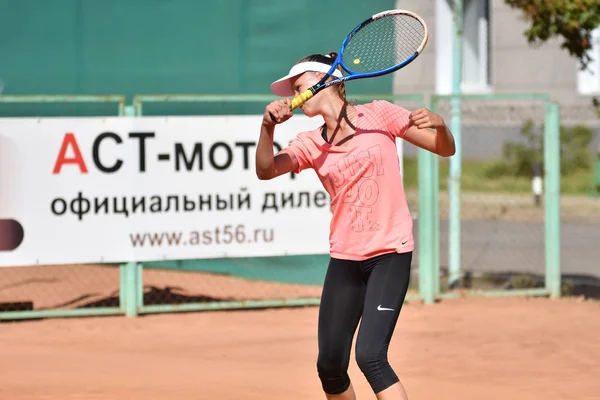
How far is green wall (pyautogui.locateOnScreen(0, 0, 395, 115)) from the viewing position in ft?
38.0

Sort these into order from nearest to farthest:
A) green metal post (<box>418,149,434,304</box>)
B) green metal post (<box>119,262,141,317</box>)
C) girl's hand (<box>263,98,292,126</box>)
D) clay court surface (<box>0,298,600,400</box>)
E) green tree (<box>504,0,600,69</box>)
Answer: girl's hand (<box>263,98,292,126</box>)
clay court surface (<box>0,298,600,400</box>)
green metal post (<box>119,262,141,317</box>)
green tree (<box>504,0,600,69</box>)
green metal post (<box>418,149,434,304</box>)

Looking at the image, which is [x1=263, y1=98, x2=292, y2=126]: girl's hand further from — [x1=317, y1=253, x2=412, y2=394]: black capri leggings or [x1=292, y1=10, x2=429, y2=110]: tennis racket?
[x1=317, y1=253, x2=412, y2=394]: black capri leggings

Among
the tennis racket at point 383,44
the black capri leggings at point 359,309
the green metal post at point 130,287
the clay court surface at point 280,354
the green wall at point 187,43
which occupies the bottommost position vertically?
the clay court surface at point 280,354

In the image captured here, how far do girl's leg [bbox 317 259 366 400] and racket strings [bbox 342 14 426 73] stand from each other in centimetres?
103

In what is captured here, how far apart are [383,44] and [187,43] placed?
19.9ft

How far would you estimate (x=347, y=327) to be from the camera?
5.41 meters

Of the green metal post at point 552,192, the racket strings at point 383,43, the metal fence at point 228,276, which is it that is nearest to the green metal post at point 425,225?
the metal fence at point 228,276

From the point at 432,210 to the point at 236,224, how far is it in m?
1.96

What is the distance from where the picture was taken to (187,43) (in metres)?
11.8

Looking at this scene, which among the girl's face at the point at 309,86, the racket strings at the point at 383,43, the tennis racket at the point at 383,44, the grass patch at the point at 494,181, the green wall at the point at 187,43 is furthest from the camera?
the grass patch at the point at 494,181

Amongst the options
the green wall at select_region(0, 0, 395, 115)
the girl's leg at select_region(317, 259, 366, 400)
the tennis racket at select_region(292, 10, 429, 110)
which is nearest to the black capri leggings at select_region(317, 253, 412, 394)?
the girl's leg at select_region(317, 259, 366, 400)

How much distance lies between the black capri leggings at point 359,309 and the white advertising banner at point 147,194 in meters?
4.81

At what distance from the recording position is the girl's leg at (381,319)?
16.9ft

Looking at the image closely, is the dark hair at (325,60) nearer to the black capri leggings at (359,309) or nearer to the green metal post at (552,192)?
the black capri leggings at (359,309)
